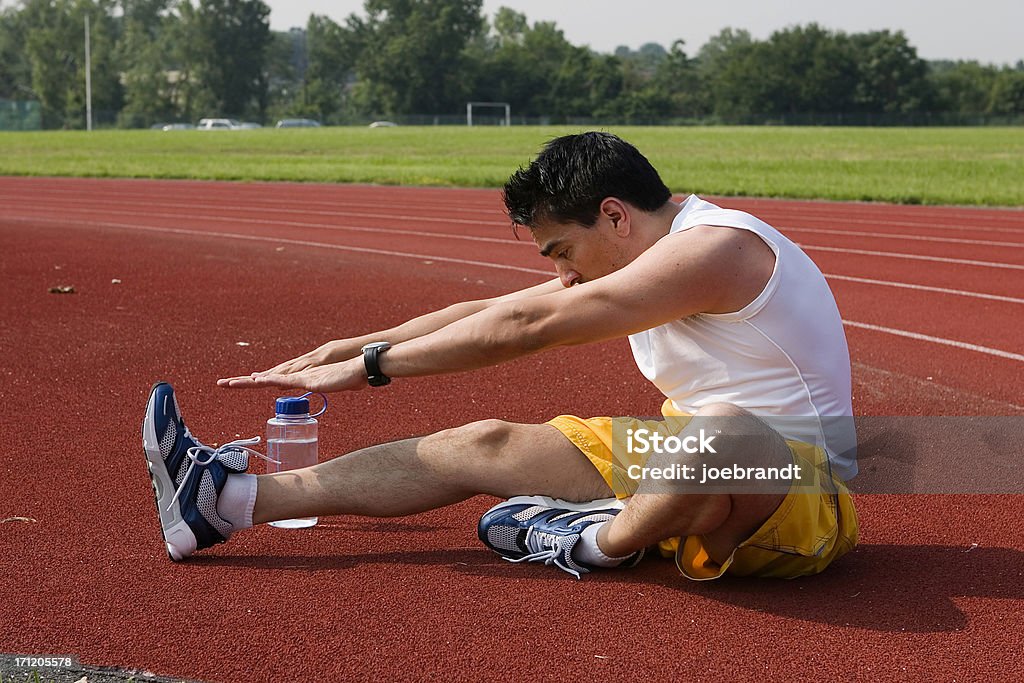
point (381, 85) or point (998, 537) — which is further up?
point (381, 85)

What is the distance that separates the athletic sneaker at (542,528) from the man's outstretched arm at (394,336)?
0.59 m

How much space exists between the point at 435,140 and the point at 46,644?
40.0m

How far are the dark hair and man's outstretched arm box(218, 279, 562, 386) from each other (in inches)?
11.1

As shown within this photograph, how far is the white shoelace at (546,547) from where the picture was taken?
11.6 ft

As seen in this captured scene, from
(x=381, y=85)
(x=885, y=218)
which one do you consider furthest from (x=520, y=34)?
(x=885, y=218)

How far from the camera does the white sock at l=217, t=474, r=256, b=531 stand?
353cm

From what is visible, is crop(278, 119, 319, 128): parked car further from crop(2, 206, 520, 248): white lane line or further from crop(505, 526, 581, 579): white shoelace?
crop(505, 526, 581, 579): white shoelace

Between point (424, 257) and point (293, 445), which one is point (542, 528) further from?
point (424, 257)

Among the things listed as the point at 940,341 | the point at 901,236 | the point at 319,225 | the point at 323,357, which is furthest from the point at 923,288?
the point at 319,225

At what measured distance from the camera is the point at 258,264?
10555 millimetres

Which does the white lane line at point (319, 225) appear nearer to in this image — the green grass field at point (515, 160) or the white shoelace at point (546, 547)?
the green grass field at point (515, 160)

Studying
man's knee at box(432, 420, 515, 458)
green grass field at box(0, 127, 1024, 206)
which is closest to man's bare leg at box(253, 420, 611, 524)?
man's knee at box(432, 420, 515, 458)

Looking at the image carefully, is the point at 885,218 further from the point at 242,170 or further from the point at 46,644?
the point at 242,170

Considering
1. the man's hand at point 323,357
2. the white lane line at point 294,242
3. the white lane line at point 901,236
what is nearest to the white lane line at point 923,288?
the white lane line at point 294,242
